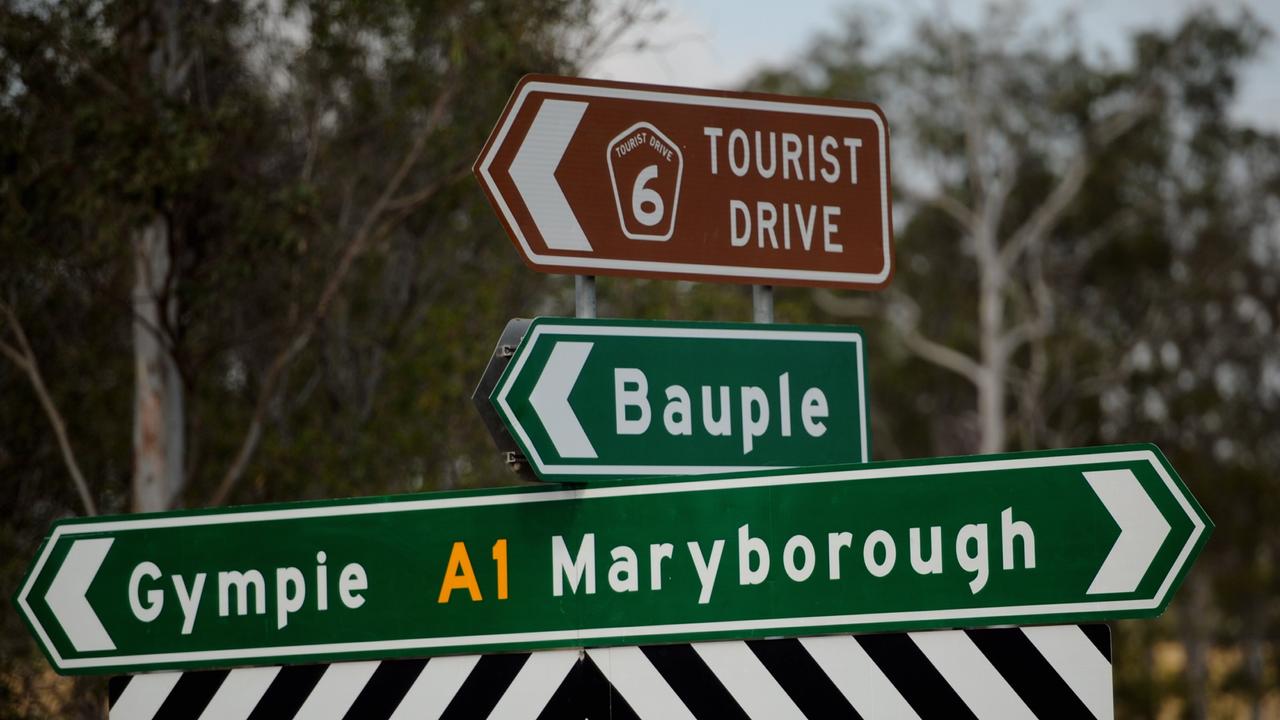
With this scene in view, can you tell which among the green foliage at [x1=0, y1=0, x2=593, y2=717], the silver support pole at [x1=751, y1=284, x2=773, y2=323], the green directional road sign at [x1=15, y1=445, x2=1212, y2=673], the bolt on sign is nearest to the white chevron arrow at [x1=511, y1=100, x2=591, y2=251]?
the bolt on sign

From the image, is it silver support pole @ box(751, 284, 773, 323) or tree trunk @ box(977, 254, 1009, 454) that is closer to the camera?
silver support pole @ box(751, 284, 773, 323)

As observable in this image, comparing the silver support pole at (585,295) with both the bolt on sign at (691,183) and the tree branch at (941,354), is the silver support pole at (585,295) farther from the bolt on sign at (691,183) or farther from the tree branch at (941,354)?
the tree branch at (941,354)

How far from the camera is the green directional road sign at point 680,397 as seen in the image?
2.83 meters

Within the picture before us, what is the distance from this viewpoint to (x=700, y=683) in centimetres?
268

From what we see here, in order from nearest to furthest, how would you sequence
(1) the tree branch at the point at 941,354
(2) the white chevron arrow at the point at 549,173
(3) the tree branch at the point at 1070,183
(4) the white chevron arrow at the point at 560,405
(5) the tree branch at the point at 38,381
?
1. (4) the white chevron arrow at the point at 560,405
2. (2) the white chevron arrow at the point at 549,173
3. (5) the tree branch at the point at 38,381
4. (3) the tree branch at the point at 1070,183
5. (1) the tree branch at the point at 941,354

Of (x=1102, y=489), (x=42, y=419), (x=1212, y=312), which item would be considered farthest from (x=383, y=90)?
(x=1212, y=312)

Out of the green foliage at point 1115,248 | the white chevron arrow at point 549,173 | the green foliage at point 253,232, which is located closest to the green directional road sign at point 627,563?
the white chevron arrow at point 549,173

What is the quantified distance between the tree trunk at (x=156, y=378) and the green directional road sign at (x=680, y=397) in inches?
286

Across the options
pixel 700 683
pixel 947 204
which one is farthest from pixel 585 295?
pixel 947 204

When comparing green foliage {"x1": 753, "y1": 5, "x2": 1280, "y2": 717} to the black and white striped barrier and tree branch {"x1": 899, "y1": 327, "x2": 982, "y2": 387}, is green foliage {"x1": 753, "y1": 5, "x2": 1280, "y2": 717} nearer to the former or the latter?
tree branch {"x1": 899, "y1": 327, "x2": 982, "y2": 387}

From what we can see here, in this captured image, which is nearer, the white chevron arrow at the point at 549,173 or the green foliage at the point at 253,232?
the white chevron arrow at the point at 549,173

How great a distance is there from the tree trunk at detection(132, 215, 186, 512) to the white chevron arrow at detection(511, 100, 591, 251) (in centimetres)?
717

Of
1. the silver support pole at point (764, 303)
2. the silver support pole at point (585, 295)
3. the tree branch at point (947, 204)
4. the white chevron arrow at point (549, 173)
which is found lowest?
the silver support pole at point (585, 295)

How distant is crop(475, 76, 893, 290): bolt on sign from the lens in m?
2.99
